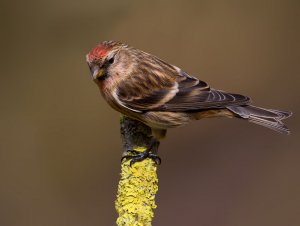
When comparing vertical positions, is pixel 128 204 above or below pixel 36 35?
below

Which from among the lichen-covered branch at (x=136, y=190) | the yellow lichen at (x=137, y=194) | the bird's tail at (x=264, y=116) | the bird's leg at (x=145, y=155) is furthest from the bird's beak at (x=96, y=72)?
the bird's tail at (x=264, y=116)

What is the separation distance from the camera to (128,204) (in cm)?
331

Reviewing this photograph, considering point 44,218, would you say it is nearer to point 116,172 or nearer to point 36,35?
point 116,172

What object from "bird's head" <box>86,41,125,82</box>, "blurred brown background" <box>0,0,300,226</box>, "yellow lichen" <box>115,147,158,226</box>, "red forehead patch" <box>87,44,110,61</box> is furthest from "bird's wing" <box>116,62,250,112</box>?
"blurred brown background" <box>0,0,300,226</box>

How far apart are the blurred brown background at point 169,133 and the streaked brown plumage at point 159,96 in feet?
6.70

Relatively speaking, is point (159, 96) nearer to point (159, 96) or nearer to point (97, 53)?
point (159, 96)

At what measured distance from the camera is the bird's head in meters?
3.92

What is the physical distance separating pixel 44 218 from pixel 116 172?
918mm

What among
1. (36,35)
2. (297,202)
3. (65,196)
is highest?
(36,35)

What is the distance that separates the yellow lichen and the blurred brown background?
8.52ft

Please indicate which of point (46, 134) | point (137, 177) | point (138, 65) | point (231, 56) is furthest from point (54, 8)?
point (137, 177)

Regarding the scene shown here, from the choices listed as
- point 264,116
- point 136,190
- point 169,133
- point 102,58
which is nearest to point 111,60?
point 102,58

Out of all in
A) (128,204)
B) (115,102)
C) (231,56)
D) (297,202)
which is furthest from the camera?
(231,56)

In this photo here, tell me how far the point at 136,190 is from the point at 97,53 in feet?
3.25
